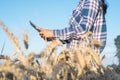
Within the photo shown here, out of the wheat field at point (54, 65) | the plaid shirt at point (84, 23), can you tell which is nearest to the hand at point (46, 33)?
the plaid shirt at point (84, 23)

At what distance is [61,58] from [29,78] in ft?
1.47

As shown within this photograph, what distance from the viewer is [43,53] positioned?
1581 millimetres

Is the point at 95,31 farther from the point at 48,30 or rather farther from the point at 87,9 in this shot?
the point at 48,30

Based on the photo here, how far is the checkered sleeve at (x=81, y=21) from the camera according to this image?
3.22 meters

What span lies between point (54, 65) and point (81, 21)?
1.75m

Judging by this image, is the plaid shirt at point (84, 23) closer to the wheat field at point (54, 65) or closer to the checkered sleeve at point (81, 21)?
the checkered sleeve at point (81, 21)

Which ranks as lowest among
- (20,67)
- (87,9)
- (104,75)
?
(104,75)

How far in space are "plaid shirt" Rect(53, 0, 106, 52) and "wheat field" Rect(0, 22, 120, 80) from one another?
111cm

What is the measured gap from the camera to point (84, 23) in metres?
3.26

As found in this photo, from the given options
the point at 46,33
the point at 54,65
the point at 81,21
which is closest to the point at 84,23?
the point at 81,21

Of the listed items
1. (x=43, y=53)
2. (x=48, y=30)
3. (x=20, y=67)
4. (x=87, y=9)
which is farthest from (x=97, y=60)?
(x=87, y=9)

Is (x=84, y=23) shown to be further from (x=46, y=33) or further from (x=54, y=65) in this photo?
(x=54, y=65)

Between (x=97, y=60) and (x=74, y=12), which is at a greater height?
(x=74, y=12)

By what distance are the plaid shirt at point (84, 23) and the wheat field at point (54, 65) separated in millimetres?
1114
